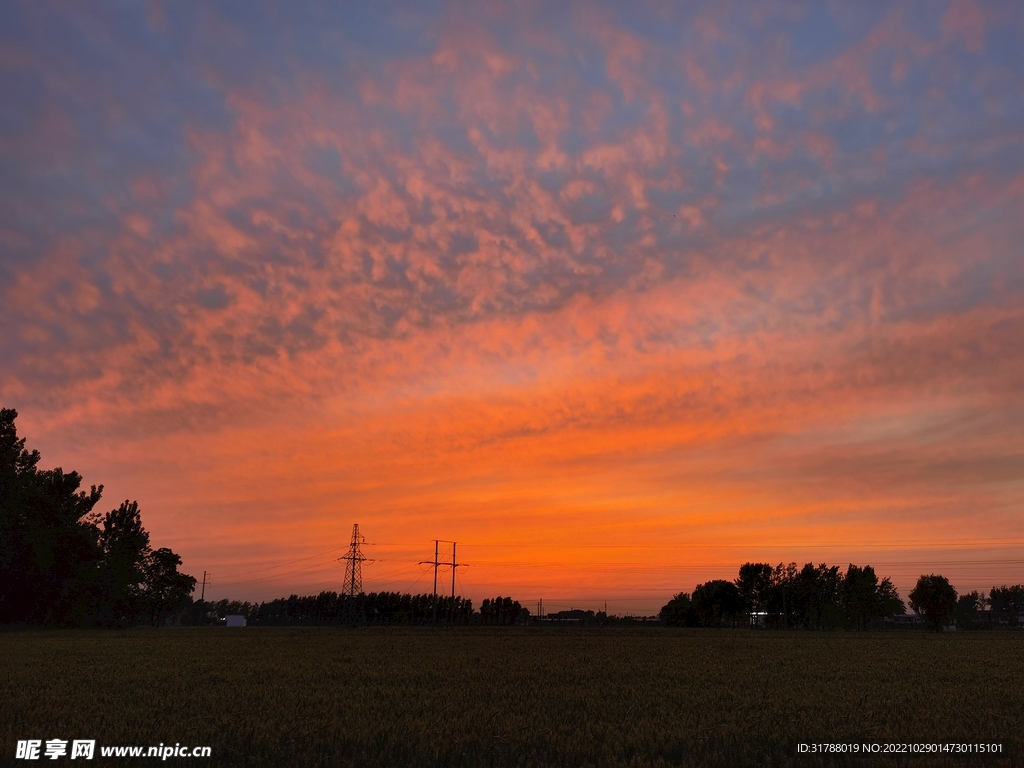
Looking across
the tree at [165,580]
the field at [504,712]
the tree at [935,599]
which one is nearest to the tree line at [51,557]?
the tree at [165,580]

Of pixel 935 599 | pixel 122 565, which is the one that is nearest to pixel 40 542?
pixel 122 565

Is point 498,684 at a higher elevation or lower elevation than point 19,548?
lower

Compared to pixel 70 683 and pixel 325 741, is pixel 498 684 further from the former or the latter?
pixel 70 683

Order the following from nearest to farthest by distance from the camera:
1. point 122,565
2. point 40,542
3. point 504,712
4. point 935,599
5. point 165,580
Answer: point 504,712 < point 40,542 < point 122,565 < point 165,580 < point 935,599

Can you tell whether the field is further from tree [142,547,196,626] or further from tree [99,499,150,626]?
tree [142,547,196,626]

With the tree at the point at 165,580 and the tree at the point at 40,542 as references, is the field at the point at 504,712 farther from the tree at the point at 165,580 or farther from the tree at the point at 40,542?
the tree at the point at 165,580

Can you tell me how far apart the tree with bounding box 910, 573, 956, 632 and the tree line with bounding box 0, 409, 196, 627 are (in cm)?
16541

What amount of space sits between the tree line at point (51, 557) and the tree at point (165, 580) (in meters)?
16.2

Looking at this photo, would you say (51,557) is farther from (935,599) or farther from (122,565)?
(935,599)

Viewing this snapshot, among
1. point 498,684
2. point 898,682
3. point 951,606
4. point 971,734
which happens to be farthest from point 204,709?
point 951,606

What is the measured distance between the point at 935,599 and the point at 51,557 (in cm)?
17323

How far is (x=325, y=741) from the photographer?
1490 cm

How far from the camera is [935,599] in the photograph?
164625 millimetres

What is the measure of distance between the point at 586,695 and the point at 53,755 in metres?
15.3
